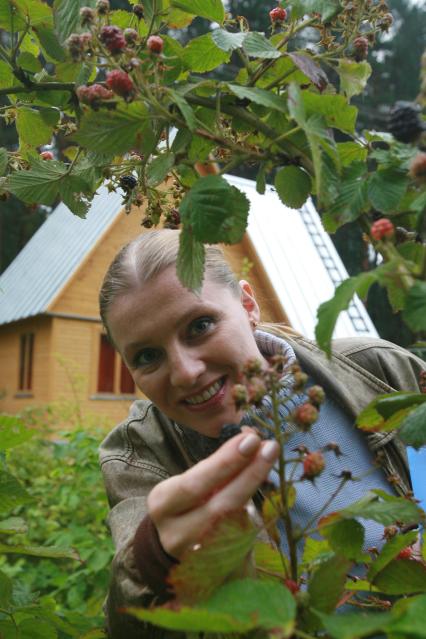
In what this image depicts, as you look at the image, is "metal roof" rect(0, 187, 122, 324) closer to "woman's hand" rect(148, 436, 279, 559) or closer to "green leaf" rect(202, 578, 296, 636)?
"woman's hand" rect(148, 436, 279, 559)

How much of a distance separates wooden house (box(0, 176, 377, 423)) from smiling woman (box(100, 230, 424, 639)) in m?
7.20

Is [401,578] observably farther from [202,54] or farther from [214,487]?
[202,54]

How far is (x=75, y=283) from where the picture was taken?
44.3 ft

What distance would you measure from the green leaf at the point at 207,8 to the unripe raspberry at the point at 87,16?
0.18 meters

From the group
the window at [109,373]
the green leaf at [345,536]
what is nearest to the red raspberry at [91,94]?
the green leaf at [345,536]

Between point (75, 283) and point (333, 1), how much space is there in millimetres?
12861

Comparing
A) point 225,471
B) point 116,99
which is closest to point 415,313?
point 225,471

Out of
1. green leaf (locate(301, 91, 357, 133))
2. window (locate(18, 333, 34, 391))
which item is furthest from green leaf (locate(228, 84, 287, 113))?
window (locate(18, 333, 34, 391))

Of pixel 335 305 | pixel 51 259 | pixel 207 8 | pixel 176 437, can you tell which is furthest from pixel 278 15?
pixel 51 259

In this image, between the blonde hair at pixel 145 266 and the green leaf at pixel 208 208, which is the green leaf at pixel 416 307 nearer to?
the green leaf at pixel 208 208

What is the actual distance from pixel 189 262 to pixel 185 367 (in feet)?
1.20

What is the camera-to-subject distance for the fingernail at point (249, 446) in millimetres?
690

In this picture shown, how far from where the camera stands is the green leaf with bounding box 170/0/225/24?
1.00 meters

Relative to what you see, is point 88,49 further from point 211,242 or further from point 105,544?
point 105,544
